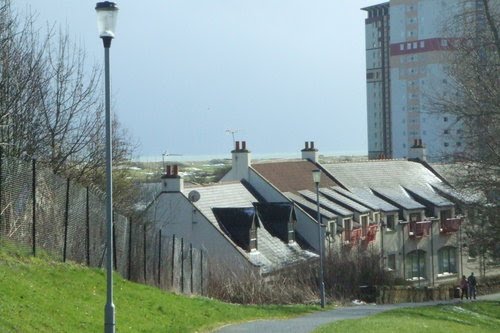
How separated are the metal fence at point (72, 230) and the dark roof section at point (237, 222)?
636 inches

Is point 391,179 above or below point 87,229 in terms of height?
above

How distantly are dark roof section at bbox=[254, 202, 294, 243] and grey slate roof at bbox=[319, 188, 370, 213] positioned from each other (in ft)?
21.4

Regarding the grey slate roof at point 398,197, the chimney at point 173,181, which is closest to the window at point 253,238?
the chimney at point 173,181

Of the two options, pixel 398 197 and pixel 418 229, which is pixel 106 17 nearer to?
pixel 418 229

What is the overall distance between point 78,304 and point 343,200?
4315 centimetres

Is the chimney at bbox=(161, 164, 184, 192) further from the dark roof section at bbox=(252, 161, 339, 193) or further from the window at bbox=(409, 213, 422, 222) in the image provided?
the window at bbox=(409, 213, 422, 222)

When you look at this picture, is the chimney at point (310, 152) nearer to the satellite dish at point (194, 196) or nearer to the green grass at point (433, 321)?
the satellite dish at point (194, 196)

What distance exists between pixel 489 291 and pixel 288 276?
19.5m

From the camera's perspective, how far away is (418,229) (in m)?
64.0

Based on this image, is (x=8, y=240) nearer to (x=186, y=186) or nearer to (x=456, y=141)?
(x=456, y=141)

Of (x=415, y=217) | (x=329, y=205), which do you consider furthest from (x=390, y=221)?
(x=329, y=205)

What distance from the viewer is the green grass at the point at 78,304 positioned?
16.1 meters

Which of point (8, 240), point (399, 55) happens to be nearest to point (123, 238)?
point (8, 240)

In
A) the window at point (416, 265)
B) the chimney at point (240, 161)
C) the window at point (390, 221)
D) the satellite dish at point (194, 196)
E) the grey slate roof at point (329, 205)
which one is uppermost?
the chimney at point (240, 161)
